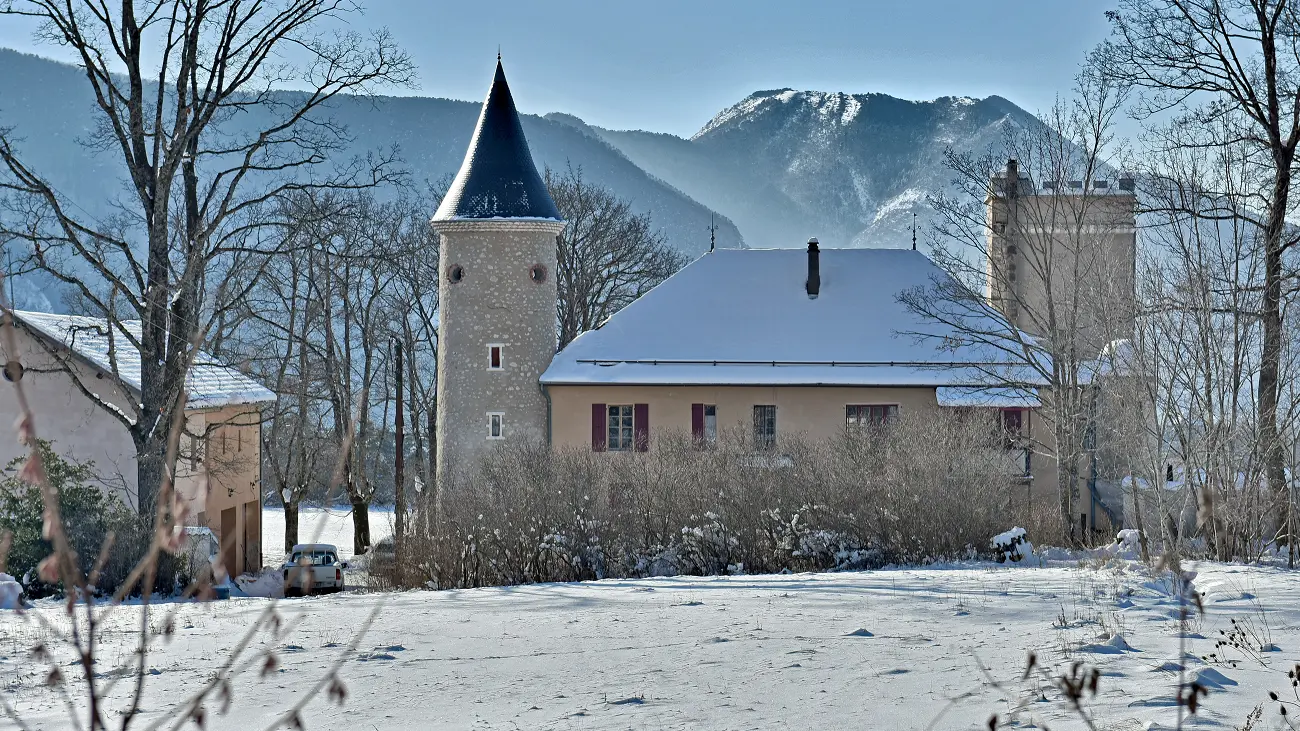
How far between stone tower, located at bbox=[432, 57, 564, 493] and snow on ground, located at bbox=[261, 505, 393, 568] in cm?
442

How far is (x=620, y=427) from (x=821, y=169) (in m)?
160

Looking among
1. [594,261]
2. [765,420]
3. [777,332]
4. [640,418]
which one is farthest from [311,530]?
[777,332]

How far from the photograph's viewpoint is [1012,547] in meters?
17.4

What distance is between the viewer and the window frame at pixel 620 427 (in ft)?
104

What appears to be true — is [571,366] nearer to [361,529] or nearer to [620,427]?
[620,427]

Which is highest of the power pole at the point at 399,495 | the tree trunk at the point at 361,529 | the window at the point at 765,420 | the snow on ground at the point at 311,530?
the window at the point at 765,420

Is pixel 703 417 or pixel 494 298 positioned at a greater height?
pixel 494 298

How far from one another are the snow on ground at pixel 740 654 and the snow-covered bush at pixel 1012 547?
304cm

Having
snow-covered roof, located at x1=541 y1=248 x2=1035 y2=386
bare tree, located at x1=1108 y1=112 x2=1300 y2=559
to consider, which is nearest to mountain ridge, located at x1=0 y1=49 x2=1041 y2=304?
snow-covered roof, located at x1=541 y1=248 x2=1035 y2=386

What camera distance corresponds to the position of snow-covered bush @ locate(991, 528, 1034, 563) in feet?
57.1

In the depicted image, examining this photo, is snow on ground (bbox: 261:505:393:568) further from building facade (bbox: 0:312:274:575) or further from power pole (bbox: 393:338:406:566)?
building facade (bbox: 0:312:274:575)

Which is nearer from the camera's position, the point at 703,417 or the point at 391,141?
the point at 703,417

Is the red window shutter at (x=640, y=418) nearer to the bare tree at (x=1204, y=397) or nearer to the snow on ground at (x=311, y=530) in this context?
the snow on ground at (x=311, y=530)

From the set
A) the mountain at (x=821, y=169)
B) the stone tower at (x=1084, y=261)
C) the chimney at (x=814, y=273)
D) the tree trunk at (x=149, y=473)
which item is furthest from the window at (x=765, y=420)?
the mountain at (x=821, y=169)
